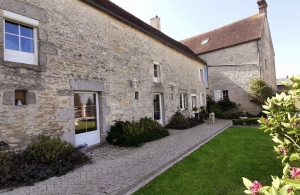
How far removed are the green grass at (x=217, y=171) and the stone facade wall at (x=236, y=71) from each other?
12.0m

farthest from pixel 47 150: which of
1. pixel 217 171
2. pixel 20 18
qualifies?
pixel 217 171

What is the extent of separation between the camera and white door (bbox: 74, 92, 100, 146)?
20.3 ft

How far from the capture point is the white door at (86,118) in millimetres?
6176

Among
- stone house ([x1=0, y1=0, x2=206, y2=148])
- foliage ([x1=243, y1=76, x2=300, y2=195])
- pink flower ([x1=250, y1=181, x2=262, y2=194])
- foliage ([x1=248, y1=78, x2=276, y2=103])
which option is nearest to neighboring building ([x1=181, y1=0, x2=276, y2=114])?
foliage ([x1=248, y1=78, x2=276, y2=103])

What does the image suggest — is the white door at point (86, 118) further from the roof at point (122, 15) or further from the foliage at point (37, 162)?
the roof at point (122, 15)

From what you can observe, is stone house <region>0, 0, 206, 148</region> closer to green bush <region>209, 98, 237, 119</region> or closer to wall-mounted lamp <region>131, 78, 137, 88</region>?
wall-mounted lamp <region>131, 78, 137, 88</region>

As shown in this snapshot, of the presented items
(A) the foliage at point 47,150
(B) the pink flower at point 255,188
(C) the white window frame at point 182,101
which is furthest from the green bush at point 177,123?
(B) the pink flower at point 255,188

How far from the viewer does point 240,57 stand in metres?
17.1

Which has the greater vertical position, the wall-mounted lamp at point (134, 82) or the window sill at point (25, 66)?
the window sill at point (25, 66)

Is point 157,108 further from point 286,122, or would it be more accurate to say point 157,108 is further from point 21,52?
point 286,122

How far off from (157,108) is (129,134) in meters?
3.91

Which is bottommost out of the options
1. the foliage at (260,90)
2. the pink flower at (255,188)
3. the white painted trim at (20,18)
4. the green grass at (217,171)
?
the green grass at (217,171)

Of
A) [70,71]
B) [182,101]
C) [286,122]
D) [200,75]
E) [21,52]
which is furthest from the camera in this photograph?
[200,75]

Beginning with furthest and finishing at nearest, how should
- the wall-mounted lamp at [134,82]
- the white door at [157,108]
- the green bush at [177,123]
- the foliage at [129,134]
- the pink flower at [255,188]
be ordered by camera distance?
the green bush at [177,123]
the white door at [157,108]
the wall-mounted lamp at [134,82]
the foliage at [129,134]
the pink flower at [255,188]
